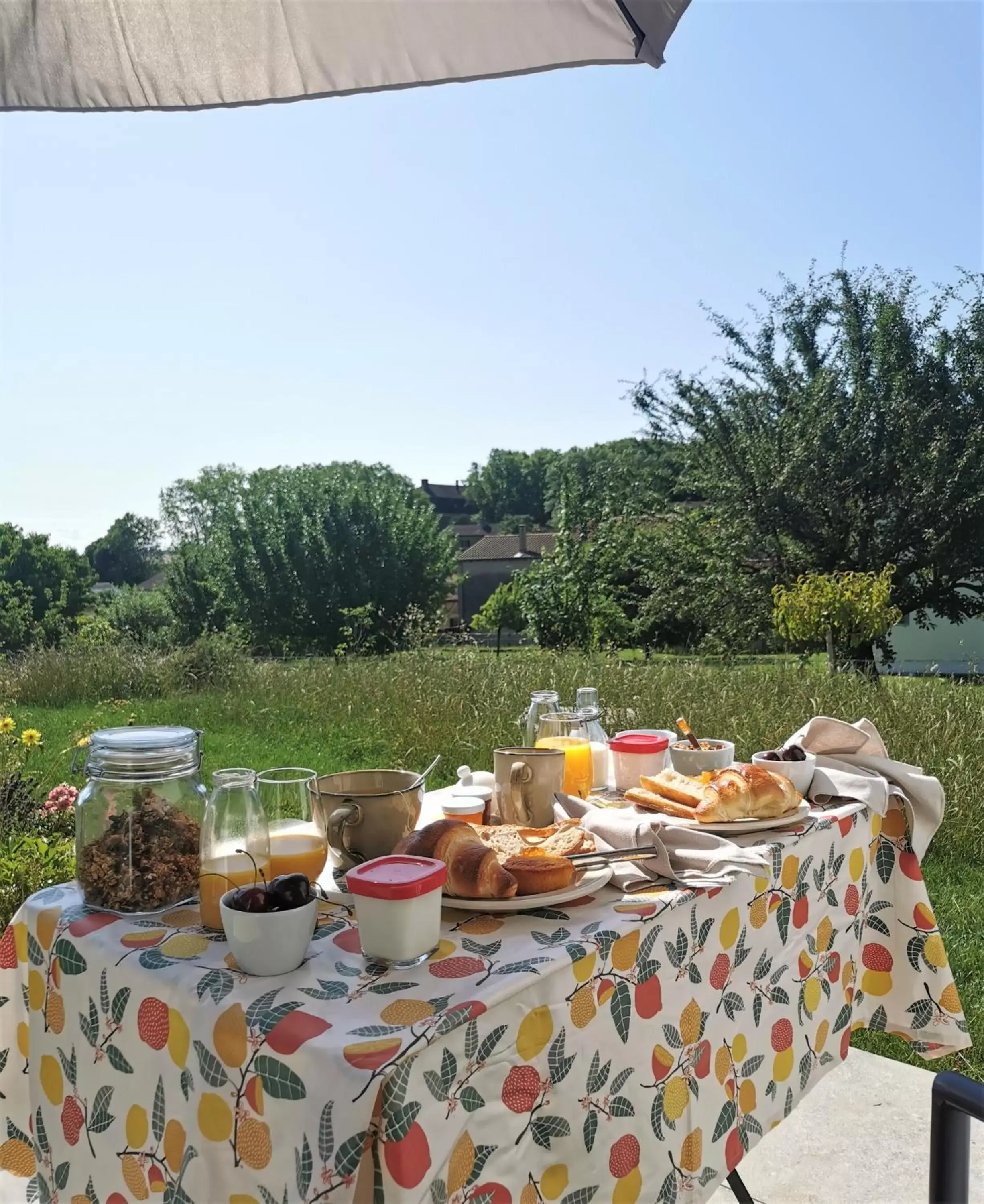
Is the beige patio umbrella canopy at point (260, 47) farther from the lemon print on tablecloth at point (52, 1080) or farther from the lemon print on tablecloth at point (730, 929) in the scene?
the lemon print on tablecloth at point (52, 1080)

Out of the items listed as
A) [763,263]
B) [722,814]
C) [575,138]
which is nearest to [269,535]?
[763,263]

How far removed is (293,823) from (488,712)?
5211mm

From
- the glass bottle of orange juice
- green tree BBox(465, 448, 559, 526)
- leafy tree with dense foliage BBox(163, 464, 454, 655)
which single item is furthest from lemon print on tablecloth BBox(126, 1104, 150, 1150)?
green tree BBox(465, 448, 559, 526)

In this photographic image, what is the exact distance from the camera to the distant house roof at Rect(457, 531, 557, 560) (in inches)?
1848

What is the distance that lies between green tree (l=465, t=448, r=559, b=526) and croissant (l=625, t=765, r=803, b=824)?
6131cm

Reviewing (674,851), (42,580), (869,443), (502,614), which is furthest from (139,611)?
(674,851)

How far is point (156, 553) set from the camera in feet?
210

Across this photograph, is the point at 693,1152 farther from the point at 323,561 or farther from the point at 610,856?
the point at 323,561

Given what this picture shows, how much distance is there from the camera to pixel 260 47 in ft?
5.51

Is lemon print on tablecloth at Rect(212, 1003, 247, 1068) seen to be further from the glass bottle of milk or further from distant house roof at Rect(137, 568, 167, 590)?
distant house roof at Rect(137, 568, 167, 590)

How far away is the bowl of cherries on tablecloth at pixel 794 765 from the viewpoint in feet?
6.32

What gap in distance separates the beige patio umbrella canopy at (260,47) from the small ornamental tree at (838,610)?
8.65 metres

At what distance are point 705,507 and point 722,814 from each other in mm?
15222

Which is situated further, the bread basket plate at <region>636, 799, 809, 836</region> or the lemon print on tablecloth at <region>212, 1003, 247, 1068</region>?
the bread basket plate at <region>636, 799, 809, 836</region>
